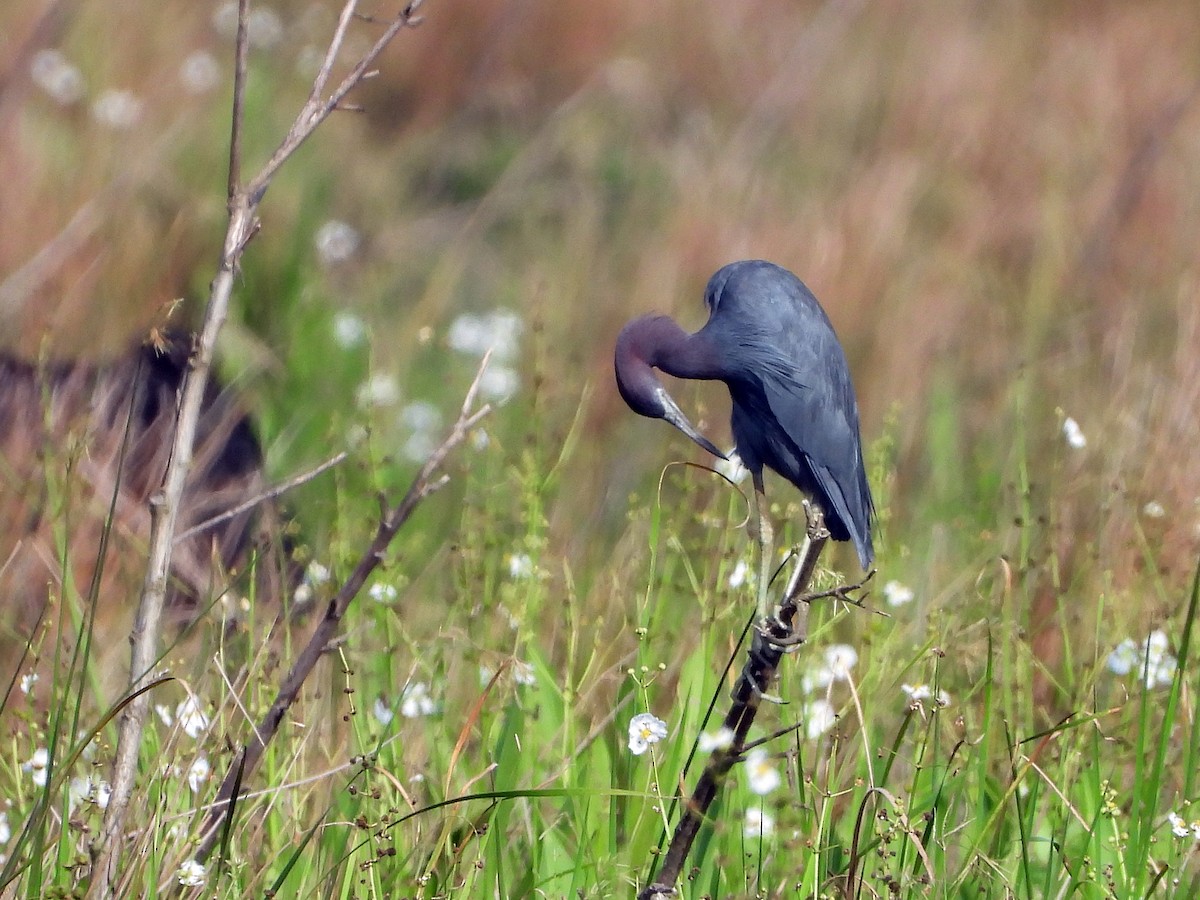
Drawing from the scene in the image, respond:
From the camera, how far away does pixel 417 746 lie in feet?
7.39

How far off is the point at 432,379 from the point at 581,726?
7.00 feet

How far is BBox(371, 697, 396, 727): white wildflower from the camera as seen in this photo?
2.05m

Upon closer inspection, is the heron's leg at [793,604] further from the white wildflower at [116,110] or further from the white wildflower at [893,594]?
the white wildflower at [116,110]

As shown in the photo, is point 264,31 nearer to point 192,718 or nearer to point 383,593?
point 383,593

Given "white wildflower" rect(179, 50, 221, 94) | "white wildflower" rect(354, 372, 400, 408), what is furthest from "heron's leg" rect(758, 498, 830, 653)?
"white wildflower" rect(179, 50, 221, 94)

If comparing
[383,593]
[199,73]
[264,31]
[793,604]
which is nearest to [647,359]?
[383,593]

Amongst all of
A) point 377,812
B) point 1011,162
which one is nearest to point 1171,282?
point 1011,162

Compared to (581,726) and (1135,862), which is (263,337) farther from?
(1135,862)

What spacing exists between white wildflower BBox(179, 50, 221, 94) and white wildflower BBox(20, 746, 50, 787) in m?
4.12

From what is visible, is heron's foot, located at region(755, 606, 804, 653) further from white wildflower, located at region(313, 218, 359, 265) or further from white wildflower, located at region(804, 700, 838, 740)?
white wildflower, located at region(313, 218, 359, 265)

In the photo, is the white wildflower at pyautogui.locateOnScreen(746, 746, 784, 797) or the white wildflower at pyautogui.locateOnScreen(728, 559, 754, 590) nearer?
the white wildflower at pyautogui.locateOnScreen(746, 746, 784, 797)

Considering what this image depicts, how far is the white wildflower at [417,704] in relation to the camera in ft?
7.09

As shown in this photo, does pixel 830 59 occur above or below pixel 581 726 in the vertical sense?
below

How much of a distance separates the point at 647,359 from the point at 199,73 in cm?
412
